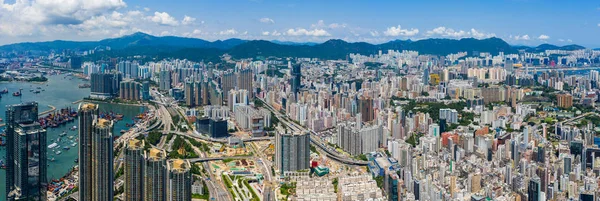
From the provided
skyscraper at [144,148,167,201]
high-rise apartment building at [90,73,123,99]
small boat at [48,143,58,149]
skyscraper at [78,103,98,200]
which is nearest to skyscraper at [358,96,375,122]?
small boat at [48,143,58,149]

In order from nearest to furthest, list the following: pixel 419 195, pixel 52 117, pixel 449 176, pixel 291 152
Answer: pixel 419 195 < pixel 449 176 < pixel 291 152 < pixel 52 117

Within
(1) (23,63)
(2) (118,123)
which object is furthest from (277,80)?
(1) (23,63)

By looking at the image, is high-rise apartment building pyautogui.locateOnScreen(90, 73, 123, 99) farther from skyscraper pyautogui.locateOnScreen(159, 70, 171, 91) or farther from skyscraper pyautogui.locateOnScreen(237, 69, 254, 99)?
skyscraper pyautogui.locateOnScreen(237, 69, 254, 99)

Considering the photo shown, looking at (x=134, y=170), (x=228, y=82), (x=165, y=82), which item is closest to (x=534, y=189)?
(x=134, y=170)

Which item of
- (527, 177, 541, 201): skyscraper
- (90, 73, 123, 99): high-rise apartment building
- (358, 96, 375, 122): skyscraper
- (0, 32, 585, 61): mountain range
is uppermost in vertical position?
(0, 32, 585, 61): mountain range

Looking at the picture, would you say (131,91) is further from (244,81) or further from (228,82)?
(244,81)

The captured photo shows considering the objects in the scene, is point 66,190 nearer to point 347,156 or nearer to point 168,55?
point 347,156
